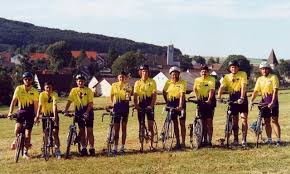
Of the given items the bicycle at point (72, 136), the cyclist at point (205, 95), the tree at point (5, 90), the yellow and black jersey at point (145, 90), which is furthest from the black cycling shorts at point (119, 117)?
the tree at point (5, 90)

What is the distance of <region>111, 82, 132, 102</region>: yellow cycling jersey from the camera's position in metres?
15.1

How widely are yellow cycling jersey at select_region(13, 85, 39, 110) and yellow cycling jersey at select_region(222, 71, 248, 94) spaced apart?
5.35 m

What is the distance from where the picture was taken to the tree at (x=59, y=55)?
151 meters

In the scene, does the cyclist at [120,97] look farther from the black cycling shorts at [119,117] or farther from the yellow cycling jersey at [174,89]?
the yellow cycling jersey at [174,89]

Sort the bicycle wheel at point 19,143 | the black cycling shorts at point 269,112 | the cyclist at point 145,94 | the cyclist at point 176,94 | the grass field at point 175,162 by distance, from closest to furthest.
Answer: the grass field at point 175,162 → the bicycle wheel at point 19,143 → the black cycling shorts at point 269,112 → the cyclist at point 176,94 → the cyclist at point 145,94

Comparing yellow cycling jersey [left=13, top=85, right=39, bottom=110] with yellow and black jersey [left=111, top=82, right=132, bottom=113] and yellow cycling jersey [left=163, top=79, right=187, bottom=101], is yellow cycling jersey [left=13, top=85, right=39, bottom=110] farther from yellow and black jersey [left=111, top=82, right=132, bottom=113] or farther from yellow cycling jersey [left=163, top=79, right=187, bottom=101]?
yellow cycling jersey [left=163, top=79, right=187, bottom=101]

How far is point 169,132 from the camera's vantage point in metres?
15.4

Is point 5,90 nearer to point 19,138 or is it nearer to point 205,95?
point 19,138

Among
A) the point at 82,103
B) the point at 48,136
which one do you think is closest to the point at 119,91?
the point at 82,103

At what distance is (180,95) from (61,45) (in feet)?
458

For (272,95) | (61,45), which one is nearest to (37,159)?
(272,95)

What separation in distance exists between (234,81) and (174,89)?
1.71 metres

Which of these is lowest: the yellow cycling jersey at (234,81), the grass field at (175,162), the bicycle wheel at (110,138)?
the grass field at (175,162)

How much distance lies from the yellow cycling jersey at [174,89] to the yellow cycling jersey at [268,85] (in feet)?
7.10
